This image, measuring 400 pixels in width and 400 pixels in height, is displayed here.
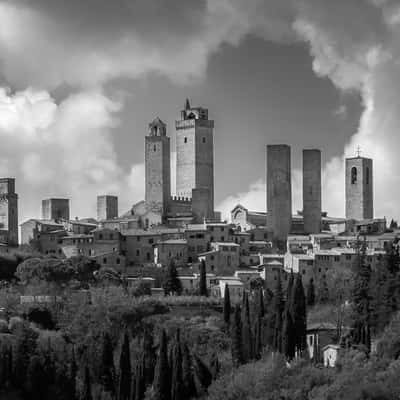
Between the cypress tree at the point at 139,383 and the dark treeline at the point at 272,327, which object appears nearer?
the cypress tree at the point at 139,383

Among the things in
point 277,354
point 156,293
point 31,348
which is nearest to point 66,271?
point 156,293

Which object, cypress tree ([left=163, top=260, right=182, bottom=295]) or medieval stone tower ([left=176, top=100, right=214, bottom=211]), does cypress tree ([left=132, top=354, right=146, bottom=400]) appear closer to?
cypress tree ([left=163, top=260, right=182, bottom=295])

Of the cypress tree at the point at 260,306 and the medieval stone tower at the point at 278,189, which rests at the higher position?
the medieval stone tower at the point at 278,189

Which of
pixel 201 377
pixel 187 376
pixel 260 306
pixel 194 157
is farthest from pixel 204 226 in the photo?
pixel 187 376

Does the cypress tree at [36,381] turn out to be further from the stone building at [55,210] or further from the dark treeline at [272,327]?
the stone building at [55,210]

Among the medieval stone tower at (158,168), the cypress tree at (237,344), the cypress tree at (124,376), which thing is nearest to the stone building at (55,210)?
the medieval stone tower at (158,168)

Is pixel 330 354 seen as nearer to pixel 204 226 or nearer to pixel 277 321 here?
pixel 277 321

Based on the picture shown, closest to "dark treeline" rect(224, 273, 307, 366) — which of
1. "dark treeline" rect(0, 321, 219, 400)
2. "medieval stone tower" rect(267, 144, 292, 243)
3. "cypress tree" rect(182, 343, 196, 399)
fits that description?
"dark treeline" rect(0, 321, 219, 400)
